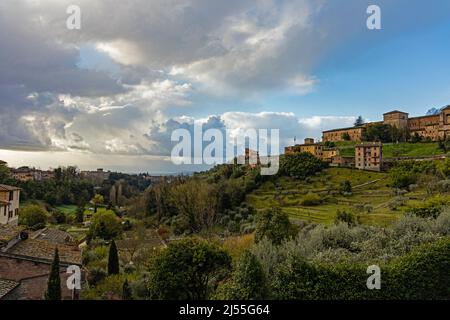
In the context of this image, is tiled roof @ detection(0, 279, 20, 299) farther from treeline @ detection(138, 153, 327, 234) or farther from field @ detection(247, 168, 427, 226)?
field @ detection(247, 168, 427, 226)

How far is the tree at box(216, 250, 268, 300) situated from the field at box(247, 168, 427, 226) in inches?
785

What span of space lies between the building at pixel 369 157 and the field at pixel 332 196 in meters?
4.08

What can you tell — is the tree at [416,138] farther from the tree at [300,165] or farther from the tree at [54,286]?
the tree at [54,286]

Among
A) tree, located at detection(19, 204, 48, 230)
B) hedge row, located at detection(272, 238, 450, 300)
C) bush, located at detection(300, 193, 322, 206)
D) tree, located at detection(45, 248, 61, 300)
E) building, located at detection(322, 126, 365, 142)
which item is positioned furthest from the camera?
building, located at detection(322, 126, 365, 142)

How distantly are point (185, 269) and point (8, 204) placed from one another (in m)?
21.3

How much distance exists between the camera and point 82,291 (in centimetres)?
1395

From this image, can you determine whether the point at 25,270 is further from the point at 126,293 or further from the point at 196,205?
the point at 196,205

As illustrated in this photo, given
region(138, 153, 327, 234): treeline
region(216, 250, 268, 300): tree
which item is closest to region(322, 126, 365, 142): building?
region(138, 153, 327, 234): treeline

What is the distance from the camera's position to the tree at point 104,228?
3450 centimetres

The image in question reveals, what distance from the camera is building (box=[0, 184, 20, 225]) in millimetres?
24786

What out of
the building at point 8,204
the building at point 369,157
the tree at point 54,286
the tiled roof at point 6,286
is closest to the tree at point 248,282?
the tree at point 54,286

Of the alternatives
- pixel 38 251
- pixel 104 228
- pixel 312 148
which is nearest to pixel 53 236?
pixel 104 228
